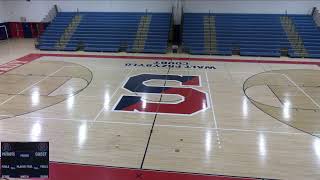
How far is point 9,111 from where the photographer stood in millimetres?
8641

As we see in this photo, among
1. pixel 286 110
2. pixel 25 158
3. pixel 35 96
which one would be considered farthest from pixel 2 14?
pixel 25 158

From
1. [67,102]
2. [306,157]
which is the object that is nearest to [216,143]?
[306,157]

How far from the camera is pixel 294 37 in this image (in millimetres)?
17281

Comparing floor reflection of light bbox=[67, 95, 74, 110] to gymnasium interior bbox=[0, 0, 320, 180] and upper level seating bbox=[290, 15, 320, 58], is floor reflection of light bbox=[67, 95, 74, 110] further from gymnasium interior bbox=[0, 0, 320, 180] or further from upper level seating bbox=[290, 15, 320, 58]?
upper level seating bbox=[290, 15, 320, 58]

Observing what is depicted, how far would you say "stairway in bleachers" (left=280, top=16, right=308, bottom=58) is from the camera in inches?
636

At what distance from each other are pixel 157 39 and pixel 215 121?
1048 centimetres

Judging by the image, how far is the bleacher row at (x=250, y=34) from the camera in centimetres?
1655

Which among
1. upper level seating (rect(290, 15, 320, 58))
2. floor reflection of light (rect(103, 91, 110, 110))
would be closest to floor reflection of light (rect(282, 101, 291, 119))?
floor reflection of light (rect(103, 91, 110, 110))

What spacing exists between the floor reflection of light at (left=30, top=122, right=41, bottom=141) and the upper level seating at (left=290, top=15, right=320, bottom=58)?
13.3m

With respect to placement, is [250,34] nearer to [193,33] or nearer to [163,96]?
[193,33]

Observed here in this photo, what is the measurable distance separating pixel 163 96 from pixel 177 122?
2.13 meters

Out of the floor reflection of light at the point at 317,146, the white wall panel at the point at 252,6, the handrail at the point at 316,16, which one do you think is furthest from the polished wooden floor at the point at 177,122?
the white wall panel at the point at 252,6

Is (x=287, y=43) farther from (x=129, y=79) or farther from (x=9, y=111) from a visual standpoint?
(x=9, y=111)

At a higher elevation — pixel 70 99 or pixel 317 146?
pixel 70 99
